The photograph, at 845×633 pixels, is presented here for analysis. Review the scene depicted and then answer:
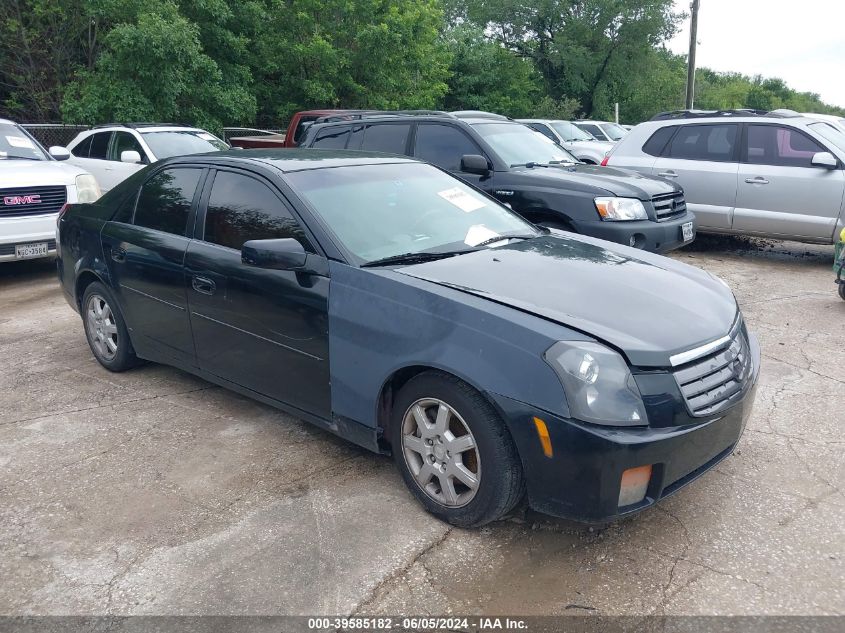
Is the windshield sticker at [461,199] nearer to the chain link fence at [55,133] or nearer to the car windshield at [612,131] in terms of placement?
the chain link fence at [55,133]

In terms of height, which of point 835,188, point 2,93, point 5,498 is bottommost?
point 5,498

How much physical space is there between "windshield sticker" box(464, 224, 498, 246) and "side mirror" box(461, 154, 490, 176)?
3.25m

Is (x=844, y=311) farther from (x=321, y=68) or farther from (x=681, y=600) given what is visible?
(x=321, y=68)

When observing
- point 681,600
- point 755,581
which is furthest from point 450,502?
point 755,581

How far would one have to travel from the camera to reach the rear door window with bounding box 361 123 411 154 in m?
8.41

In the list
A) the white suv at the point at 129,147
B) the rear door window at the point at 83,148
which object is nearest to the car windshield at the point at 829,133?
the white suv at the point at 129,147

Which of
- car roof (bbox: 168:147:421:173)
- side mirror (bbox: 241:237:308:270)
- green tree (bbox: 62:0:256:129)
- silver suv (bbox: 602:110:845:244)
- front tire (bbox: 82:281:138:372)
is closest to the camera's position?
side mirror (bbox: 241:237:308:270)

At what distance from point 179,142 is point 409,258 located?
8423 mm

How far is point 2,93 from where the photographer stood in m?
18.0

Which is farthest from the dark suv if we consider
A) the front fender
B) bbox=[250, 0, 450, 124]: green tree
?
bbox=[250, 0, 450, 124]: green tree

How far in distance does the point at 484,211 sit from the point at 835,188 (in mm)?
5819

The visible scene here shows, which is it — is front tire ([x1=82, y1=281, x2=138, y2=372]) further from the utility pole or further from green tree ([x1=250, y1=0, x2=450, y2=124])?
the utility pole

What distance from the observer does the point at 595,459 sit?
2863 mm

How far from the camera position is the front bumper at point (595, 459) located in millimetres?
2865
